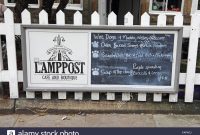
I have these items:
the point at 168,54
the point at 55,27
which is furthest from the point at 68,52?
the point at 168,54

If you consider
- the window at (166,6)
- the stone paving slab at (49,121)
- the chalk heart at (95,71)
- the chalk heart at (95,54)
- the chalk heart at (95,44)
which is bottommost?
the stone paving slab at (49,121)

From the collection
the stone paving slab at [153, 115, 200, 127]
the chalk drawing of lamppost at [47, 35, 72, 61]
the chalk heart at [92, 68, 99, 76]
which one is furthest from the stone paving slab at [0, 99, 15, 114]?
the stone paving slab at [153, 115, 200, 127]

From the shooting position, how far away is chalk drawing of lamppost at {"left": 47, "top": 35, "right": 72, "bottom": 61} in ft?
15.3

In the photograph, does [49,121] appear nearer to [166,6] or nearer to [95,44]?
[95,44]

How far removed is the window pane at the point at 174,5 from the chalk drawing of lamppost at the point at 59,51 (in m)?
7.28

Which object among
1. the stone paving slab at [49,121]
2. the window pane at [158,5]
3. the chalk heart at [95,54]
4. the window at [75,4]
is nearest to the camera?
the stone paving slab at [49,121]

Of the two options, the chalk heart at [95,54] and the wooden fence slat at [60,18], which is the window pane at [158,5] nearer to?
the chalk heart at [95,54]

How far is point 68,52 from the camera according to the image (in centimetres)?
469

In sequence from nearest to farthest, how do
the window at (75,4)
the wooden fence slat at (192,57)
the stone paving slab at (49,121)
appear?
the stone paving slab at (49,121)
the wooden fence slat at (192,57)
the window at (75,4)

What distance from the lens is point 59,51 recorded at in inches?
184

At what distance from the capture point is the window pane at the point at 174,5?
1126 cm

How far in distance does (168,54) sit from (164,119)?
0.83 metres

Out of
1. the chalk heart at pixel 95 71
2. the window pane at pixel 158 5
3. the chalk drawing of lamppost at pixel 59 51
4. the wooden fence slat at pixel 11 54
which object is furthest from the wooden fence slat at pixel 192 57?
the window pane at pixel 158 5

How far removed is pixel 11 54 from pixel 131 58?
1.55m
